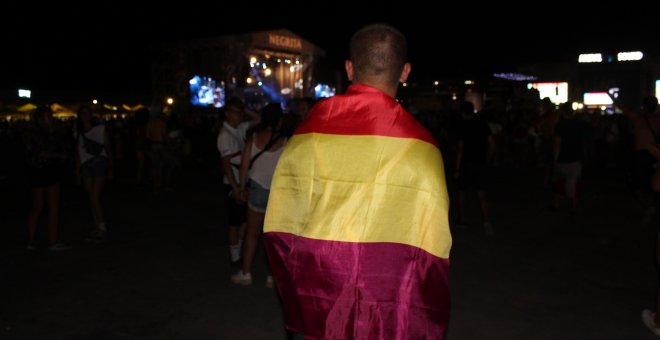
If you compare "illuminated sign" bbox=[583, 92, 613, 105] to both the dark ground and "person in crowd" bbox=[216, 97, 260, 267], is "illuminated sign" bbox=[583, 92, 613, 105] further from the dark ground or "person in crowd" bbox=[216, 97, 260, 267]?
"person in crowd" bbox=[216, 97, 260, 267]

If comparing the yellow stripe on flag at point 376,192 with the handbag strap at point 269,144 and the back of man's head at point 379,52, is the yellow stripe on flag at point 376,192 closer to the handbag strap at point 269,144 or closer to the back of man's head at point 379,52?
the back of man's head at point 379,52

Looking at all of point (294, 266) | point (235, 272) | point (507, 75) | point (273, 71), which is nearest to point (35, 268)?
point (235, 272)

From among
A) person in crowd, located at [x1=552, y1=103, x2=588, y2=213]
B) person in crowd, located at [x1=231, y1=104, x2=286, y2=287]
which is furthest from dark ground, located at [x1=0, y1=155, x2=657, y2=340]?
person in crowd, located at [x1=231, y1=104, x2=286, y2=287]

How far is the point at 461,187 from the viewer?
8.66 meters

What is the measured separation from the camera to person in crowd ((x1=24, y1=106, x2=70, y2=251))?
23.1 ft

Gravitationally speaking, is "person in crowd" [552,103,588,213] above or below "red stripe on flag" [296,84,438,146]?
below

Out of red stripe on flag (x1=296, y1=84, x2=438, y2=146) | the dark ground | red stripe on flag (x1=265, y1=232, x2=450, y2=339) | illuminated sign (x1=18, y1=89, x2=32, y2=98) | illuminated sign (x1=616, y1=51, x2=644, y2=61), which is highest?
illuminated sign (x1=616, y1=51, x2=644, y2=61)

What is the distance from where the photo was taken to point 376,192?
6.86ft

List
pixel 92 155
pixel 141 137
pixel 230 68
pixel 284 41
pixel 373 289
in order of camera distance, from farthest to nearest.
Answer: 1. pixel 284 41
2. pixel 230 68
3. pixel 141 137
4. pixel 92 155
5. pixel 373 289

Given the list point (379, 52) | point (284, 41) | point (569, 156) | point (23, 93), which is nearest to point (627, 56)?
point (284, 41)

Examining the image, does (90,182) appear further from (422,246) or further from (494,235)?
(422,246)

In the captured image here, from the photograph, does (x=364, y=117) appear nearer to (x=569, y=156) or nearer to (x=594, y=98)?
(x=569, y=156)

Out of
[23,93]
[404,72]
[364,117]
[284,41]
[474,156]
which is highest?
[284,41]

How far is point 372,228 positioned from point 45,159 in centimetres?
601
